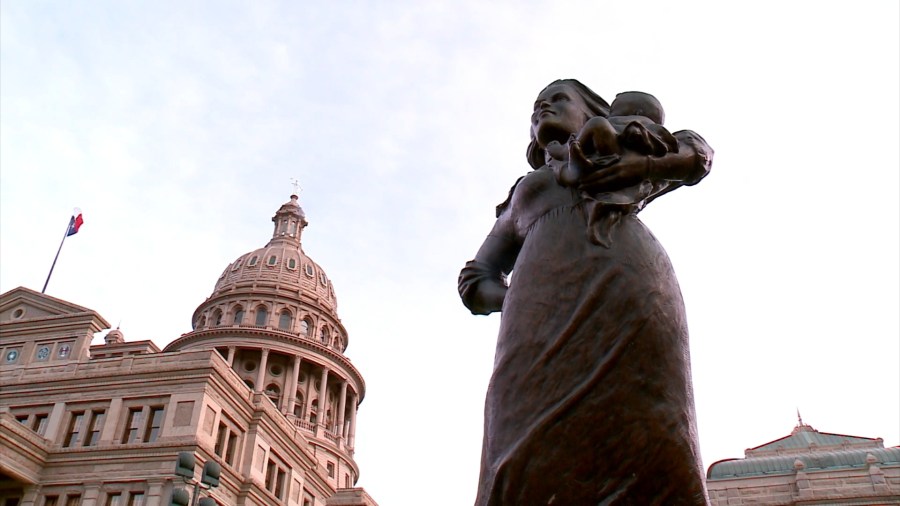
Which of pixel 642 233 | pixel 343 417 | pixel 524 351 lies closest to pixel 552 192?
pixel 642 233

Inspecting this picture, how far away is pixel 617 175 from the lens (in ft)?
9.70

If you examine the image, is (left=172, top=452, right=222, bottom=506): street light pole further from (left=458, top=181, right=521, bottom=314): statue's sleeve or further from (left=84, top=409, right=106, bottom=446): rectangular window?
(left=84, top=409, right=106, bottom=446): rectangular window

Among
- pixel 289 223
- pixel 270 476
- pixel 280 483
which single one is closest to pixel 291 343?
pixel 289 223

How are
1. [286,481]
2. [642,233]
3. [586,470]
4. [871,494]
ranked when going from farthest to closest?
[286,481]
[871,494]
[642,233]
[586,470]

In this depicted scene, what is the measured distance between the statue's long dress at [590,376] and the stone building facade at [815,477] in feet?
118

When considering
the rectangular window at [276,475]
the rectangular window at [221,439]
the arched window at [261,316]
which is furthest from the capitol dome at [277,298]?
the rectangular window at [221,439]

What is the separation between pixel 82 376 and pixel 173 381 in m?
5.04

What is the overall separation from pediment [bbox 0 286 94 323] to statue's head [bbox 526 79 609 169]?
1610 inches

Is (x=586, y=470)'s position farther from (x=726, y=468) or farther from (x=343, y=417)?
(x=343, y=417)

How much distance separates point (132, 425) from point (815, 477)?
3312 centimetres

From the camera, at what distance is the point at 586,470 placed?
8.04 feet

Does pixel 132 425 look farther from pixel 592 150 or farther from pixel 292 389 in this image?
pixel 592 150

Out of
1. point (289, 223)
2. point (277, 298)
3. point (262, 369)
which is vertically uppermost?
point (289, 223)

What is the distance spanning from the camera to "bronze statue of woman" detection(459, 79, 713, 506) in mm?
2467
